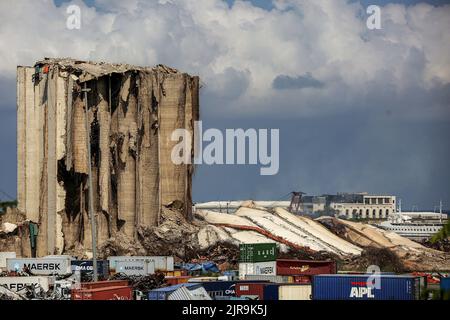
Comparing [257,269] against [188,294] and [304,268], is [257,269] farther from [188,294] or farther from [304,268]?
[188,294]

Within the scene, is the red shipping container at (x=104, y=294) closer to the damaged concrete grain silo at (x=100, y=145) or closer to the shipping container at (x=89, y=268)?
the shipping container at (x=89, y=268)

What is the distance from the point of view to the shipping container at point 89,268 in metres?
98.1

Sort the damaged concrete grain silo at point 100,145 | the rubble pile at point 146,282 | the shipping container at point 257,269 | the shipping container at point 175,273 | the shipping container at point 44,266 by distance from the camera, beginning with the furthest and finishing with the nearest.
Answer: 1. the damaged concrete grain silo at point 100,145
2. the shipping container at point 257,269
3. the shipping container at point 175,273
4. the shipping container at point 44,266
5. the rubble pile at point 146,282

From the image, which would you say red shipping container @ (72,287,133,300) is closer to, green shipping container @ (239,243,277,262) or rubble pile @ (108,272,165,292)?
rubble pile @ (108,272,165,292)

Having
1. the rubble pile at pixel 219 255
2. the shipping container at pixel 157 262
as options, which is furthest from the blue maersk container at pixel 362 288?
the rubble pile at pixel 219 255

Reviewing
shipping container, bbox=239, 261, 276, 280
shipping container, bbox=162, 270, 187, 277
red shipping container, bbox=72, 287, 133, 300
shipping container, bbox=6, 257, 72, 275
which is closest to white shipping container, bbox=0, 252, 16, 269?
shipping container, bbox=6, 257, 72, 275

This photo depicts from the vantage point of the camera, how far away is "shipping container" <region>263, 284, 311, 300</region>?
70438 millimetres

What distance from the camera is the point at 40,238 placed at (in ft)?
413

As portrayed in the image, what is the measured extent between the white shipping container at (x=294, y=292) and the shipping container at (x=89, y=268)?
2718 cm

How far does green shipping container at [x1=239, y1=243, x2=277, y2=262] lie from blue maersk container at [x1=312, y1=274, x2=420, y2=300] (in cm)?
3292

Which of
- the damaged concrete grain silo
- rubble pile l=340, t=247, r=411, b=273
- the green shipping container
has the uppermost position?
the damaged concrete grain silo

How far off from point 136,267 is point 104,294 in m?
32.5
